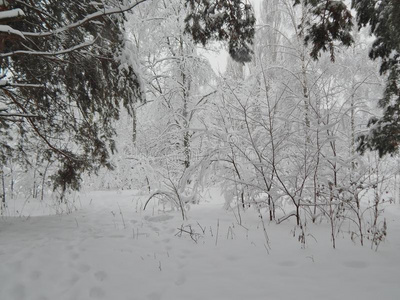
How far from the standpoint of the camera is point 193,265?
2.43 metres

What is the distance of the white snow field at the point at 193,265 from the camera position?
196 centimetres

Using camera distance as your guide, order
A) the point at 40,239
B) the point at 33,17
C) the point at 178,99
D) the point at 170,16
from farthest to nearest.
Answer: the point at 178,99
the point at 170,16
the point at 33,17
the point at 40,239

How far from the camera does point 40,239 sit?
3.13 m

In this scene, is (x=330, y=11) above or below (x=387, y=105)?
above

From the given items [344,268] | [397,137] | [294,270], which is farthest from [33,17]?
[397,137]

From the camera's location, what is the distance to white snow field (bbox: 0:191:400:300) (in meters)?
1.96

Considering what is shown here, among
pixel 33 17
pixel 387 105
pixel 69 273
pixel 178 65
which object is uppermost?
pixel 178 65

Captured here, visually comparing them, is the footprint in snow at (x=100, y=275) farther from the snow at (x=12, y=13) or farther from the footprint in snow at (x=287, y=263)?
the snow at (x=12, y=13)

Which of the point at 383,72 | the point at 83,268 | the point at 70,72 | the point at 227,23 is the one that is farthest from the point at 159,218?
the point at 383,72

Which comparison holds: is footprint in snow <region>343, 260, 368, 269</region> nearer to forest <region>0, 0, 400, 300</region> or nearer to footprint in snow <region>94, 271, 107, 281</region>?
forest <region>0, 0, 400, 300</region>

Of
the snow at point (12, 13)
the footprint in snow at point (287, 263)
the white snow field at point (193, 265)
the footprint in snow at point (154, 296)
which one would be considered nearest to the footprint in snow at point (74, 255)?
the white snow field at point (193, 265)

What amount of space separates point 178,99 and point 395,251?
23.9ft

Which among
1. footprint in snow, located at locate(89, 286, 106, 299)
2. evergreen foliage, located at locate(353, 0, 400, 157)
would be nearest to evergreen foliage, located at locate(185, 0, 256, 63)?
evergreen foliage, located at locate(353, 0, 400, 157)

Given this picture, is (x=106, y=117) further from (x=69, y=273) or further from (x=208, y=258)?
(x=208, y=258)
